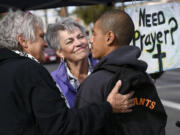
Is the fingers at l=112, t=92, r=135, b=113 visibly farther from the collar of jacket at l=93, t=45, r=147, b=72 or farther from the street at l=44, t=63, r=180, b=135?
the street at l=44, t=63, r=180, b=135

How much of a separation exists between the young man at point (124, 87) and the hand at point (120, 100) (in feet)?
0.08

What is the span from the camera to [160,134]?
6.32ft

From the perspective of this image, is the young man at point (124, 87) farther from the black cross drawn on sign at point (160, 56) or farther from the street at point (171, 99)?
the street at point (171, 99)

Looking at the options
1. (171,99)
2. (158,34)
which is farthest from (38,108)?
(171,99)

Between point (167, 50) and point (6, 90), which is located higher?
point (6, 90)

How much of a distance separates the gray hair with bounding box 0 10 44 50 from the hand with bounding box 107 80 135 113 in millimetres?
712

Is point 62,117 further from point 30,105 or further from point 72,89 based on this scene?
point 72,89

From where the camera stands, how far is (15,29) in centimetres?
218

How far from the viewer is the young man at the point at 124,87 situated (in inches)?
72.2

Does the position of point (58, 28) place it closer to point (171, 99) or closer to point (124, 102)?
point (124, 102)

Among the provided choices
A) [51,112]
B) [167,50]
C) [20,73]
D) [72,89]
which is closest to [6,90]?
[20,73]

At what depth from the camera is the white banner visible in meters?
3.72

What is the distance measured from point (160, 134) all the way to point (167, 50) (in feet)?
6.74

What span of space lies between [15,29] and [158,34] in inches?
80.5
